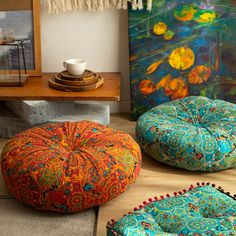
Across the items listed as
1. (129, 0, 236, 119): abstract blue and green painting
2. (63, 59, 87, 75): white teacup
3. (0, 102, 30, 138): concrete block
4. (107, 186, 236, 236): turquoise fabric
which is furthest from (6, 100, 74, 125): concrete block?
(107, 186, 236, 236): turquoise fabric

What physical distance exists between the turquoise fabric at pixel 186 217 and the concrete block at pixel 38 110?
1153 mm

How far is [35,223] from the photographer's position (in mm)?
2184

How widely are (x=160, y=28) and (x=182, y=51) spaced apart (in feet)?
0.66

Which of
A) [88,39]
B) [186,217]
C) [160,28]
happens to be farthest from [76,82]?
[186,217]

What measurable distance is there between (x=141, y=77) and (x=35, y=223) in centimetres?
134

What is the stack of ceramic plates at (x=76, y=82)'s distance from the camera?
2949 mm

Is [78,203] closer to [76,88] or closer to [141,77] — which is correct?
[76,88]

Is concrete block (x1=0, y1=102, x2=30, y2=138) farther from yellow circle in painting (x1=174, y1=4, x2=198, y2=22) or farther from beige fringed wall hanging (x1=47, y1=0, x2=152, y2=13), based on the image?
yellow circle in painting (x1=174, y1=4, x2=198, y2=22)

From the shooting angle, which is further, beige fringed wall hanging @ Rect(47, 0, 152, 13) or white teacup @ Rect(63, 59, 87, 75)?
beige fringed wall hanging @ Rect(47, 0, 152, 13)

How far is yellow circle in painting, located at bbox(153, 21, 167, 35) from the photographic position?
311 centimetres

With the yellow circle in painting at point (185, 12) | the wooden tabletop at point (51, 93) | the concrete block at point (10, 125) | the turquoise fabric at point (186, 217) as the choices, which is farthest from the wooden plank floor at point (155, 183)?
the yellow circle in painting at point (185, 12)

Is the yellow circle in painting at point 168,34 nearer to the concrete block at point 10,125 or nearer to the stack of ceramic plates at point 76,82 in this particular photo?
the stack of ceramic plates at point 76,82

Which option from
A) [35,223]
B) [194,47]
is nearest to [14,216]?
[35,223]

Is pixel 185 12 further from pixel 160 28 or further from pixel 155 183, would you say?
pixel 155 183
